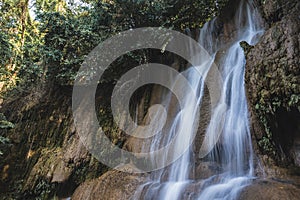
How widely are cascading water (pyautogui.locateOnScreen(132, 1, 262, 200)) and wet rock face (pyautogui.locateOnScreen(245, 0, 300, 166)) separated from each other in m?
0.44

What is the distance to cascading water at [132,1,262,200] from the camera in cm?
432

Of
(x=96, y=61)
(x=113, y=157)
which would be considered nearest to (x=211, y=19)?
(x=96, y=61)

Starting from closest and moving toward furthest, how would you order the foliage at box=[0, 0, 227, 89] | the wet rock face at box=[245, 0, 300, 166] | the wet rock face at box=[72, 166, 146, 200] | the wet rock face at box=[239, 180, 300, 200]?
1. the wet rock face at box=[239, 180, 300, 200]
2. the wet rock face at box=[245, 0, 300, 166]
3. the wet rock face at box=[72, 166, 146, 200]
4. the foliage at box=[0, 0, 227, 89]

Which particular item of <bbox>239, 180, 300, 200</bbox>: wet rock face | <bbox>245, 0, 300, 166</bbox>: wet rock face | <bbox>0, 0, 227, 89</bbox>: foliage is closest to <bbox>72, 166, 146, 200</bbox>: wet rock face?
<bbox>239, 180, 300, 200</bbox>: wet rock face

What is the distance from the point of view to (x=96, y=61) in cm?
852

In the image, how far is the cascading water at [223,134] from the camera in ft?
14.2

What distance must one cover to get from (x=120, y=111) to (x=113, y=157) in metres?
1.61

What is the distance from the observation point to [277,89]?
4082mm

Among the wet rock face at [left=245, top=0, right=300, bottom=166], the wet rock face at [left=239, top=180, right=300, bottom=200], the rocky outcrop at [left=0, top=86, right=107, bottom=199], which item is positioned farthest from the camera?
the rocky outcrop at [left=0, top=86, right=107, bottom=199]

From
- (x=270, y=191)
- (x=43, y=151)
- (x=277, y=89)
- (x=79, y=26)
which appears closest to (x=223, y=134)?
(x=277, y=89)

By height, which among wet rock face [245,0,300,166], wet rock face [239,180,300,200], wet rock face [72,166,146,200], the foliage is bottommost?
wet rock face [72,166,146,200]

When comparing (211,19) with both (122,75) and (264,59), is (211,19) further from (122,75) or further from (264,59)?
(264,59)

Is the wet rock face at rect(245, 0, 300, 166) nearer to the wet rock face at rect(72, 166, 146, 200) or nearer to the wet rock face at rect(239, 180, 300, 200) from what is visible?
the wet rock face at rect(239, 180, 300, 200)

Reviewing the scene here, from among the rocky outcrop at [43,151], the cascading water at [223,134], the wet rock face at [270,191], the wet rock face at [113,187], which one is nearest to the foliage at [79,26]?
the rocky outcrop at [43,151]
